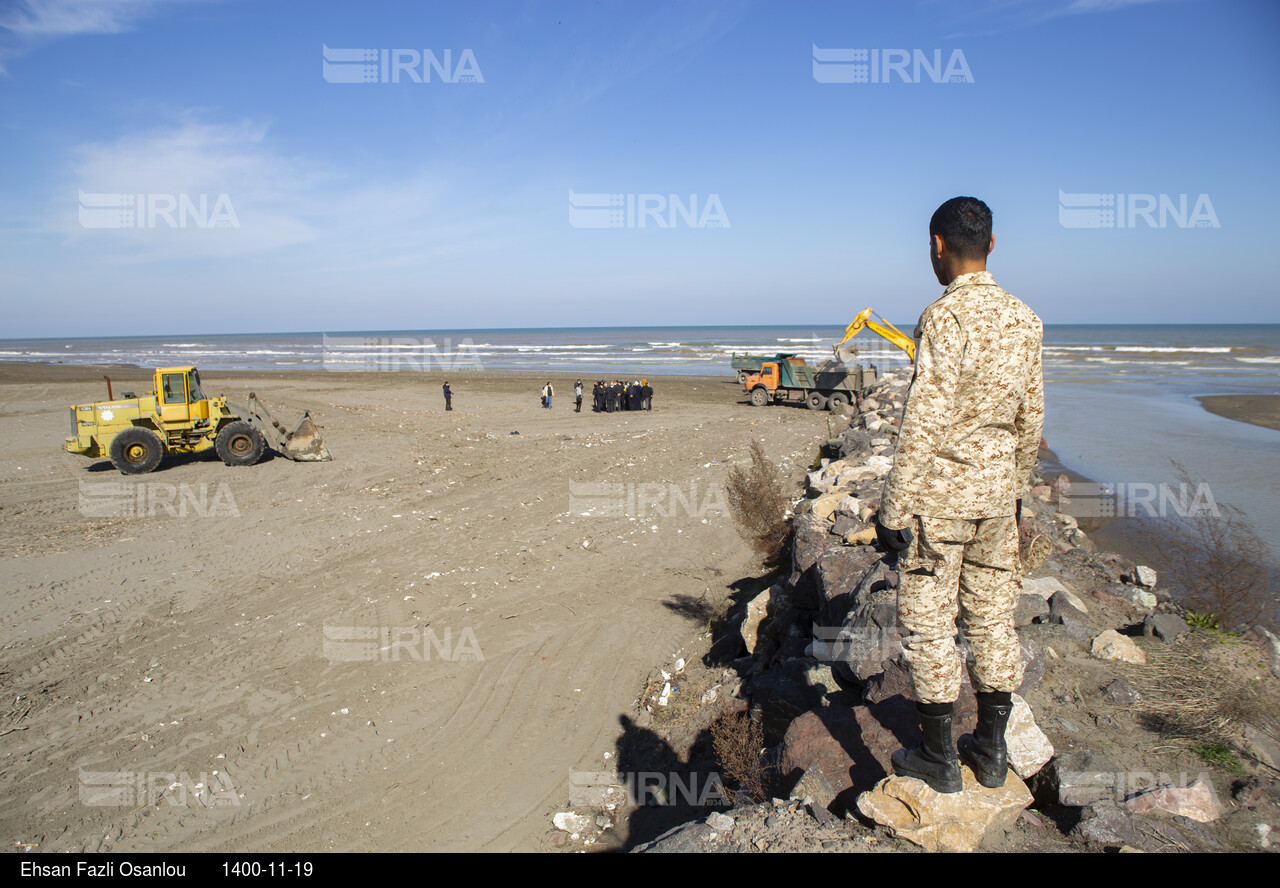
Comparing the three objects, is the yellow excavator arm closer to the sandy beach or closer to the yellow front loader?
the sandy beach

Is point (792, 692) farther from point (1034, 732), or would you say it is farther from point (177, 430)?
point (177, 430)

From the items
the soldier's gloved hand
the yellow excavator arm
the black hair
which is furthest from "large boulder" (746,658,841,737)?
the yellow excavator arm

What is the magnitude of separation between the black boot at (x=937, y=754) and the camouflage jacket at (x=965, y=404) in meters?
0.75

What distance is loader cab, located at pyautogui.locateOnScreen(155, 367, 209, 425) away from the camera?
44.9ft

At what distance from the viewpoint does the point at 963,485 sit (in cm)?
244

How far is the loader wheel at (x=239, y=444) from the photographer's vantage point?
45.4 ft

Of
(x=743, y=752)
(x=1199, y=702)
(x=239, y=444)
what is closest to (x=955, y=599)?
(x=1199, y=702)

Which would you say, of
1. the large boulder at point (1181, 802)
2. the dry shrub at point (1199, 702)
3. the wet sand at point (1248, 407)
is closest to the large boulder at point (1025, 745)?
the large boulder at point (1181, 802)

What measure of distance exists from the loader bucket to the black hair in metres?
14.5

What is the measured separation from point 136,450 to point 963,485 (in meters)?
15.8

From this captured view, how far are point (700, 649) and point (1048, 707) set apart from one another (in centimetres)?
325

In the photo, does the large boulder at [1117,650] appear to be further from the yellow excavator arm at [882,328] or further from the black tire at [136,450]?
the yellow excavator arm at [882,328]
